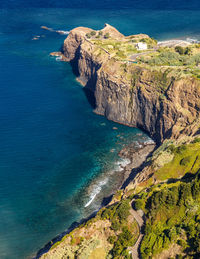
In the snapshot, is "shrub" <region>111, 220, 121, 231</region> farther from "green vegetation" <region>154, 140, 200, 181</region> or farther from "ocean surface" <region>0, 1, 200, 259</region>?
"ocean surface" <region>0, 1, 200, 259</region>

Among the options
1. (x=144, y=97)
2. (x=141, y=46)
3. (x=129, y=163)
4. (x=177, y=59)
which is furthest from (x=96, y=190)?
(x=141, y=46)

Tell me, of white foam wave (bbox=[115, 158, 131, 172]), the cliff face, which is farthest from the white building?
white foam wave (bbox=[115, 158, 131, 172])

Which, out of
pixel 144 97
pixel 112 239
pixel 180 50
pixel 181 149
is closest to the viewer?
pixel 112 239

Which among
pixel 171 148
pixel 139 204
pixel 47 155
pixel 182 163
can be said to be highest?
pixel 171 148

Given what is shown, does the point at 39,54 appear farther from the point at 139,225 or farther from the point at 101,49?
the point at 139,225

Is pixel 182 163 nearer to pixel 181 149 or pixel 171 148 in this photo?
pixel 181 149

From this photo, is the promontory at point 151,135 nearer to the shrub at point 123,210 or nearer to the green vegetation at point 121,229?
the shrub at point 123,210

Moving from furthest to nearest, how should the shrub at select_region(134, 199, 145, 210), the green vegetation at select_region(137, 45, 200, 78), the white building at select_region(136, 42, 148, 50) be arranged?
the white building at select_region(136, 42, 148, 50) < the green vegetation at select_region(137, 45, 200, 78) < the shrub at select_region(134, 199, 145, 210)

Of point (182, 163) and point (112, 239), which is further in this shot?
point (182, 163)
